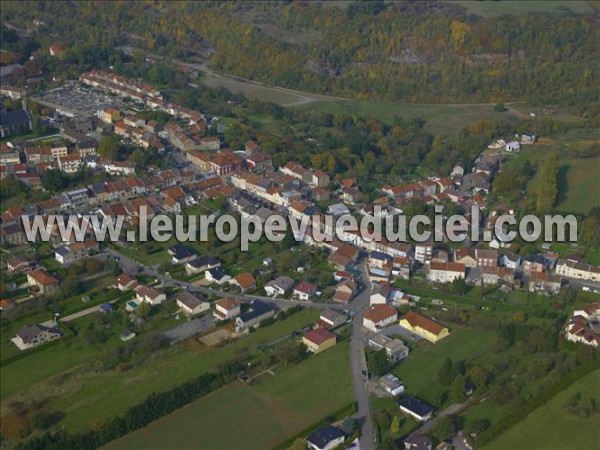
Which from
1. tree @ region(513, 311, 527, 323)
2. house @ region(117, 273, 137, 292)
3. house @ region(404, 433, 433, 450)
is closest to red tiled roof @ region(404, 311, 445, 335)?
tree @ region(513, 311, 527, 323)

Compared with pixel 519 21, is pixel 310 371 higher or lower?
lower

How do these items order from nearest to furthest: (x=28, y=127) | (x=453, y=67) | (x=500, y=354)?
(x=500, y=354) < (x=28, y=127) < (x=453, y=67)

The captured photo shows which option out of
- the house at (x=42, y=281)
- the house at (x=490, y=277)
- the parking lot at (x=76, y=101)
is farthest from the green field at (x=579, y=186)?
the parking lot at (x=76, y=101)

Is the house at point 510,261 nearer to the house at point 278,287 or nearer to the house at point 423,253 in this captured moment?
the house at point 423,253

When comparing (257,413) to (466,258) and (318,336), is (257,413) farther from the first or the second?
(466,258)

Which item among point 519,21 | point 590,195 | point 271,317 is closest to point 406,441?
point 271,317

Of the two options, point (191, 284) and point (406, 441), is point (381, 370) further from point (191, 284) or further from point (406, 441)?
point (191, 284)

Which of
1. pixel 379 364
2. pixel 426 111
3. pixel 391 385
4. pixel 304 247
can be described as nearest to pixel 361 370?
pixel 379 364
